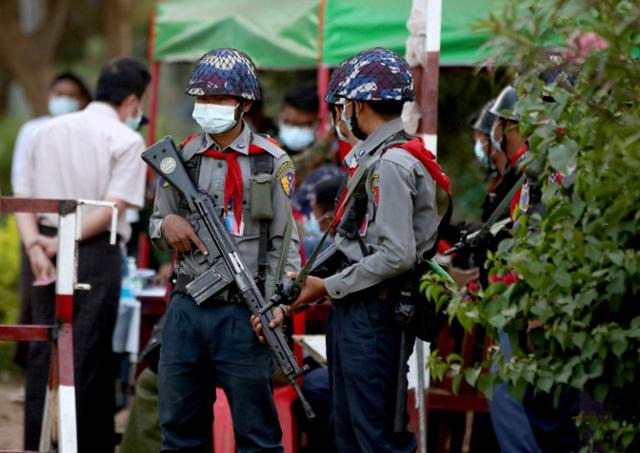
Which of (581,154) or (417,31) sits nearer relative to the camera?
(581,154)

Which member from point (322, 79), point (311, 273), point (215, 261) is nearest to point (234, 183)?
point (215, 261)

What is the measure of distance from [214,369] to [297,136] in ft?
13.2

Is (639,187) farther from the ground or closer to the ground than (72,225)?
farther from the ground

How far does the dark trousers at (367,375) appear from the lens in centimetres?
450

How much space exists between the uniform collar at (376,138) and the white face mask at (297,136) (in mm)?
3970

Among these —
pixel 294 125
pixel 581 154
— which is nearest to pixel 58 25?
pixel 294 125

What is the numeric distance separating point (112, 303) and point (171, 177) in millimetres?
1753

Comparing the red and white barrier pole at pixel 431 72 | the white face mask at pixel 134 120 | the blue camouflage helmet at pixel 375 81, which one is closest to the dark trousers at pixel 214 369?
the blue camouflage helmet at pixel 375 81

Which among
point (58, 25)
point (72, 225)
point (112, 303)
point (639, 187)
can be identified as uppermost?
point (58, 25)

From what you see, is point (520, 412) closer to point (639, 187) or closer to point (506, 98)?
point (506, 98)

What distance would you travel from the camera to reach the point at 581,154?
3.46 m

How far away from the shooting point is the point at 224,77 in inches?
188

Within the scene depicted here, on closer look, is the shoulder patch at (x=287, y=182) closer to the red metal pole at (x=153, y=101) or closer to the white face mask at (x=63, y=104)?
the white face mask at (x=63, y=104)

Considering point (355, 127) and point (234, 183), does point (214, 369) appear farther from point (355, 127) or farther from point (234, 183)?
point (355, 127)
